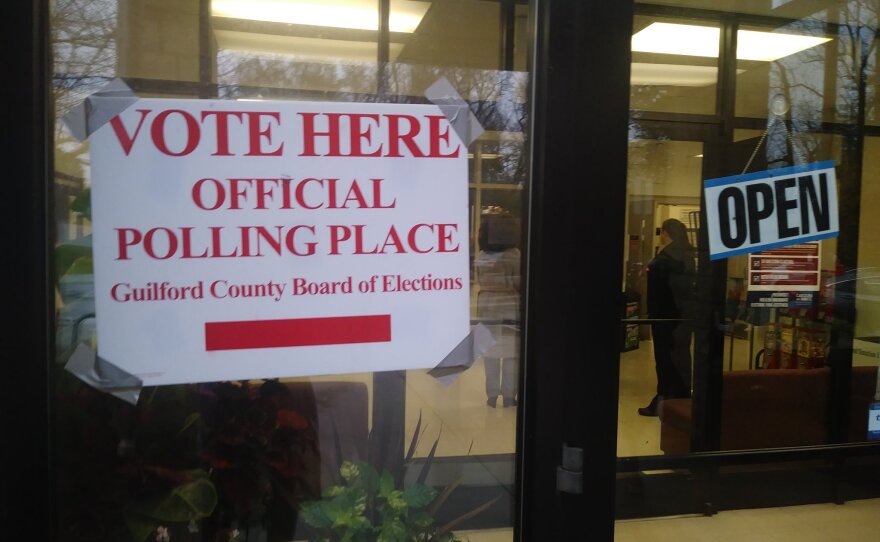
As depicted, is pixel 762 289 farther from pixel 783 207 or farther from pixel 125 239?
pixel 125 239

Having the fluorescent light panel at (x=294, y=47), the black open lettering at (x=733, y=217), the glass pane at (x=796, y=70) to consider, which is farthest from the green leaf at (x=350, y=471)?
the glass pane at (x=796, y=70)

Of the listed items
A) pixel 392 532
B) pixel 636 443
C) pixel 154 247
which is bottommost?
pixel 636 443

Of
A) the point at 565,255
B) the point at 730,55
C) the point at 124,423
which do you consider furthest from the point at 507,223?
the point at 730,55

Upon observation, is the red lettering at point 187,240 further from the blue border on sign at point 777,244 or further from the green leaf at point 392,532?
the blue border on sign at point 777,244

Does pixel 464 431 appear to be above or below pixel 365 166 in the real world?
below

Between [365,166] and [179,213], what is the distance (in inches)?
19.2

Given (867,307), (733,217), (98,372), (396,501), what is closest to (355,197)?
(98,372)

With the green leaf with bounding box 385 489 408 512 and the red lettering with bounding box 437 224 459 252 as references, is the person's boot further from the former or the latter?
the red lettering with bounding box 437 224 459 252

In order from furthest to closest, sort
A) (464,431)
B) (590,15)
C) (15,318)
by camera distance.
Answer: (464,431) → (590,15) → (15,318)

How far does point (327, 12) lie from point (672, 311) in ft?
10.7

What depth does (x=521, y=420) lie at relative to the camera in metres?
1.77

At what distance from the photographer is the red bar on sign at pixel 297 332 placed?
1.59 m

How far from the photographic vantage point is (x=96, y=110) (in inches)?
61.1

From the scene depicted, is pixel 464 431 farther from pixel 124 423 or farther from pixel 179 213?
pixel 179 213
